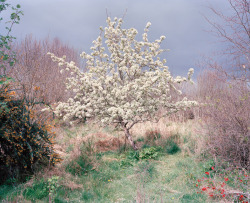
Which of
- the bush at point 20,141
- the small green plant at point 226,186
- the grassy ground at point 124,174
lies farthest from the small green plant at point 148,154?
the bush at point 20,141

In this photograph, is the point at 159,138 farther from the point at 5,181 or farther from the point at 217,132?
the point at 5,181

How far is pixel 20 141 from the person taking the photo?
16.9 ft

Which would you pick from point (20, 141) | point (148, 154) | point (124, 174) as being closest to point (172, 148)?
point (148, 154)

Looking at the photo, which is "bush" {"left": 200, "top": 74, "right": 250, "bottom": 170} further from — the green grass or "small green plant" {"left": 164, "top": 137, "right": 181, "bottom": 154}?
"small green plant" {"left": 164, "top": 137, "right": 181, "bottom": 154}

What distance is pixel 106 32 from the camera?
7652 millimetres

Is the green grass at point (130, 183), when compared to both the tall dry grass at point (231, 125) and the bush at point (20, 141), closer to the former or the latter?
the bush at point (20, 141)

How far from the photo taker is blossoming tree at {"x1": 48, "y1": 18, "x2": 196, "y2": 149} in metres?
6.66

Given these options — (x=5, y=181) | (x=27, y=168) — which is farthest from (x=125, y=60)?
(x=5, y=181)

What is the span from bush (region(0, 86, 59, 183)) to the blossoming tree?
1451mm

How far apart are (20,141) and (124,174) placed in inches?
105

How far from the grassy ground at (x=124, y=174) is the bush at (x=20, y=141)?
33cm

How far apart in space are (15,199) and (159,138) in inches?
202

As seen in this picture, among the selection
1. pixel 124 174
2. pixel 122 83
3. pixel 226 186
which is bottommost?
pixel 226 186

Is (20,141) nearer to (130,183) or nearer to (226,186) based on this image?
(130,183)
